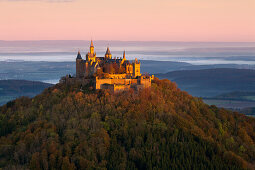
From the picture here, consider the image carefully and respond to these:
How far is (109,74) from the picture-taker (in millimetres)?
87438

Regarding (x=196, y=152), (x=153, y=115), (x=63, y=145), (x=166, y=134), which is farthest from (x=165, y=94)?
(x=63, y=145)

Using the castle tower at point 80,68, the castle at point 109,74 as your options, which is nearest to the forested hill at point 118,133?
the castle at point 109,74

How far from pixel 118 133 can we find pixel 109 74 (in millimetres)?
15659

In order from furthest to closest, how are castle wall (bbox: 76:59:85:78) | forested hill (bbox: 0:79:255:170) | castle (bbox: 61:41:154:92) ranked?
castle wall (bbox: 76:59:85:78), castle (bbox: 61:41:154:92), forested hill (bbox: 0:79:255:170)

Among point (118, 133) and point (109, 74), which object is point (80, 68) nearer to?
point (109, 74)

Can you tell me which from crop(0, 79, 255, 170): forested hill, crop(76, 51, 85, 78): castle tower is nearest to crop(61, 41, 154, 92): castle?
crop(76, 51, 85, 78): castle tower

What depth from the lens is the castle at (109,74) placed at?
85562 mm

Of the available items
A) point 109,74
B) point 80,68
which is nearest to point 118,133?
point 109,74

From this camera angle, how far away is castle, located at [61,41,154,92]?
85.6 m

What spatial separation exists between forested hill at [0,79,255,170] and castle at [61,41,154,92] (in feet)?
5.81

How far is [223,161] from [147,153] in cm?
1386

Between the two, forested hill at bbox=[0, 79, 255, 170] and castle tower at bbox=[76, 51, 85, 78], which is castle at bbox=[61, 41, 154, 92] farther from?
forested hill at bbox=[0, 79, 255, 170]

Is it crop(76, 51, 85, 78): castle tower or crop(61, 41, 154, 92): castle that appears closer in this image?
crop(61, 41, 154, 92): castle

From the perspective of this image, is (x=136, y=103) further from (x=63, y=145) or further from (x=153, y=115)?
(x=63, y=145)
